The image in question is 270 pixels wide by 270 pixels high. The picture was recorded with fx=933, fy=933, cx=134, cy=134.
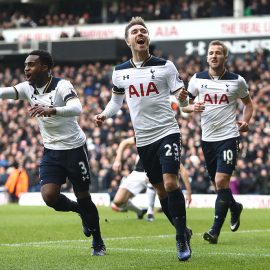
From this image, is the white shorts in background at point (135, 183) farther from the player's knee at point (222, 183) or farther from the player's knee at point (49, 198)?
the player's knee at point (49, 198)

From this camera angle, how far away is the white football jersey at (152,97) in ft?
36.0

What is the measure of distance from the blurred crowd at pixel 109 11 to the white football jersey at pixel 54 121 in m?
32.0

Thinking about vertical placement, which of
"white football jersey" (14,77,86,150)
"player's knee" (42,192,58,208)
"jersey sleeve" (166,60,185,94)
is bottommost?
"player's knee" (42,192,58,208)

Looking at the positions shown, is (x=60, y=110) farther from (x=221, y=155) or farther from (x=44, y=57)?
(x=221, y=155)

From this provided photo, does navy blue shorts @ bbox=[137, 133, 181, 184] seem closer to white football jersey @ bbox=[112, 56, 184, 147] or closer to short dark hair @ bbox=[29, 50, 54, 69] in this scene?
white football jersey @ bbox=[112, 56, 184, 147]

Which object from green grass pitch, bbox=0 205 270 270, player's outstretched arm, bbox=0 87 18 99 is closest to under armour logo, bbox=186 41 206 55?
green grass pitch, bbox=0 205 270 270

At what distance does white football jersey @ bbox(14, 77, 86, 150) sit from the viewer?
37.1 ft

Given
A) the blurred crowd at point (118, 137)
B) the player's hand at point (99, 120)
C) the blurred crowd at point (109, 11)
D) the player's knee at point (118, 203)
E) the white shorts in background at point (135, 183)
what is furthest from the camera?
the blurred crowd at point (109, 11)

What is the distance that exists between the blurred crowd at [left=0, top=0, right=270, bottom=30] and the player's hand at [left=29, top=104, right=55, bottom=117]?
33.0 m

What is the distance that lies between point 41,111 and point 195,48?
3395 cm

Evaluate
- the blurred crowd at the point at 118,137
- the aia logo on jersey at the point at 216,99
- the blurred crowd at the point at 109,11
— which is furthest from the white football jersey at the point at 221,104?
the blurred crowd at the point at 109,11

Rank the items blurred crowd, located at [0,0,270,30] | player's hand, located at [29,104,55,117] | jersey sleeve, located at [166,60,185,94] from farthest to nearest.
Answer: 1. blurred crowd, located at [0,0,270,30]
2. jersey sleeve, located at [166,60,185,94]
3. player's hand, located at [29,104,55,117]

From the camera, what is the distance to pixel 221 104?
13.6 m

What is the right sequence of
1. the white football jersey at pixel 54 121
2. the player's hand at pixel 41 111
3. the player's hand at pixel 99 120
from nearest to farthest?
the player's hand at pixel 41 111 < the player's hand at pixel 99 120 < the white football jersey at pixel 54 121
